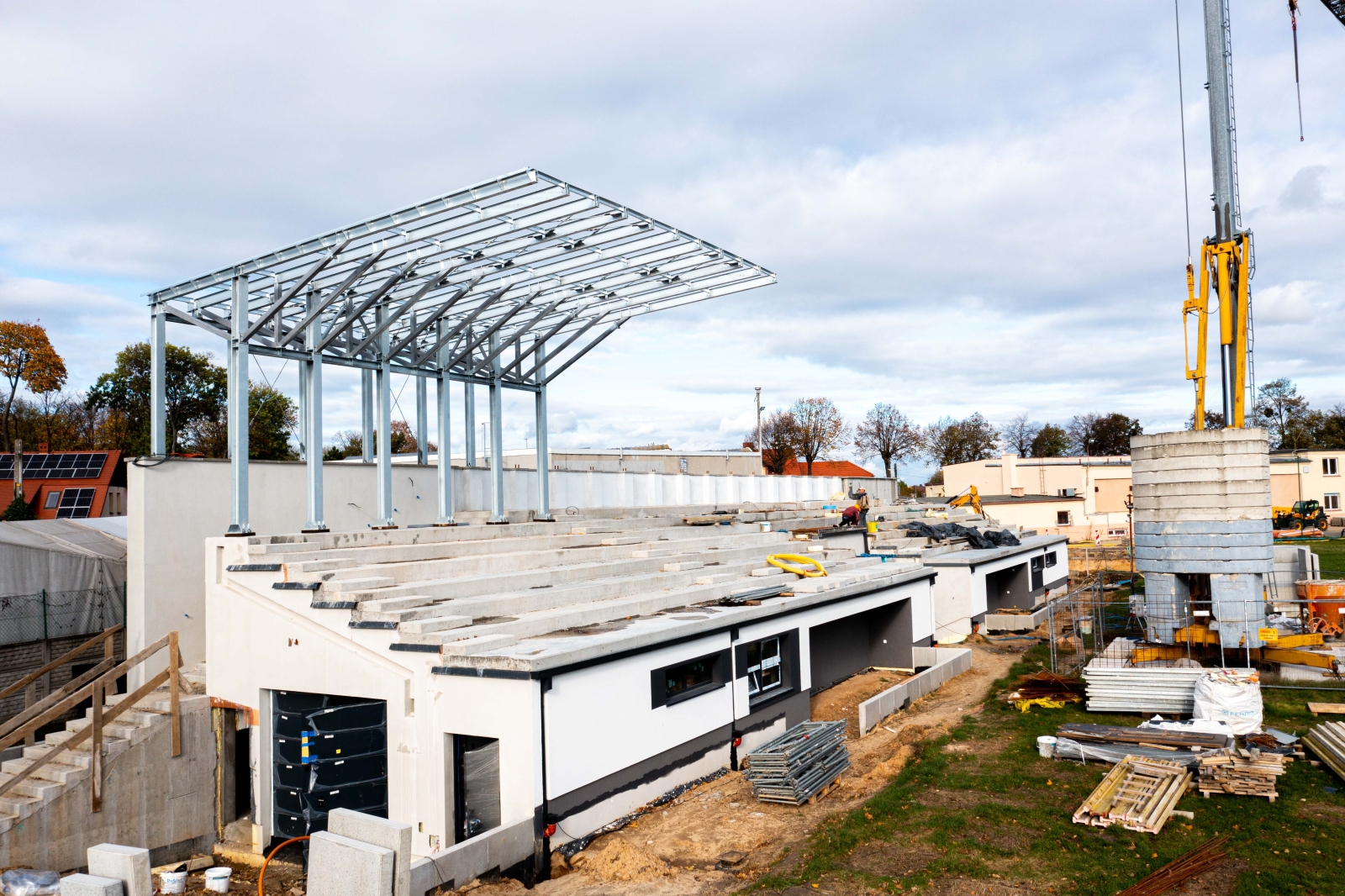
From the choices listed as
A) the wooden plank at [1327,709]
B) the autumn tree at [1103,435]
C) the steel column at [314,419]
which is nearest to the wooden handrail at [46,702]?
the steel column at [314,419]

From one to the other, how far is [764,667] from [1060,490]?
210 ft

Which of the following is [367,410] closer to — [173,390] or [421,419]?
[421,419]

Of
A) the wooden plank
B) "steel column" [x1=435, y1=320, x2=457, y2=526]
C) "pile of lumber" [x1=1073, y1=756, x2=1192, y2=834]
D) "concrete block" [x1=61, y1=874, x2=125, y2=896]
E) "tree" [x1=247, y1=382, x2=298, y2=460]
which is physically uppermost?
"tree" [x1=247, y1=382, x2=298, y2=460]

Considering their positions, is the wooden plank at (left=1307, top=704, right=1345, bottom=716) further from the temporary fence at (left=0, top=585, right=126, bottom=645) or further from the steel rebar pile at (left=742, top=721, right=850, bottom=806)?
the temporary fence at (left=0, top=585, right=126, bottom=645)

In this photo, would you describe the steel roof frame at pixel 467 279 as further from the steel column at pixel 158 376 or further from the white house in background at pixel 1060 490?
the white house in background at pixel 1060 490

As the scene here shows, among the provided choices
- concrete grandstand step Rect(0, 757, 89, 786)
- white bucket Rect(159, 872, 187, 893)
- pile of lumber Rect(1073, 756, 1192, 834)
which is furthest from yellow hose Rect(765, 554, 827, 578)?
concrete grandstand step Rect(0, 757, 89, 786)

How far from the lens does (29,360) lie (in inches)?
2090

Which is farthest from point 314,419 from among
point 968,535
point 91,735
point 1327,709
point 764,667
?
point 968,535

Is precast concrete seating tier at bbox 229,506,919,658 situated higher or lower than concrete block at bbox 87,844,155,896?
higher

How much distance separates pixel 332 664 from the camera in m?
13.9

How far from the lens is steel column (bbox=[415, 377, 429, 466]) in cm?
2419

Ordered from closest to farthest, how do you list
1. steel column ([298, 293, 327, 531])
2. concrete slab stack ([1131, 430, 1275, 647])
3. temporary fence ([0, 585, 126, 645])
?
steel column ([298, 293, 327, 531]) < temporary fence ([0, 585, 126, 645]) < concrete slab stack ([1131, 430, 1275, 647])

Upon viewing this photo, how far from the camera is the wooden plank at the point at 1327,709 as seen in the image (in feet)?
52.9

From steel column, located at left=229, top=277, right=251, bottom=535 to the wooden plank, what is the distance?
20.2 m
